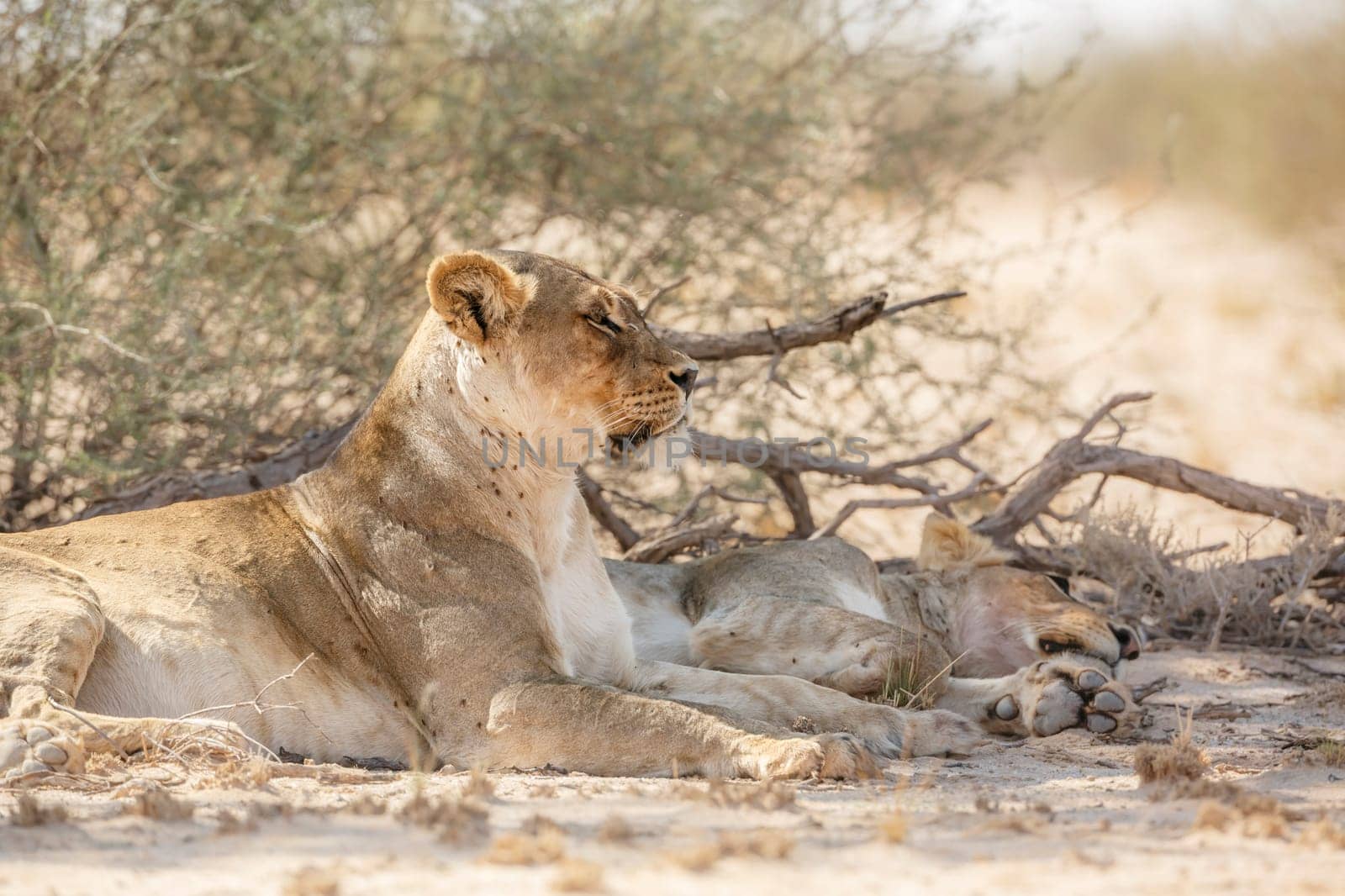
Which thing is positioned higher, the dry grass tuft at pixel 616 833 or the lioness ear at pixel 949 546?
the lioness ear at pixel 949 546

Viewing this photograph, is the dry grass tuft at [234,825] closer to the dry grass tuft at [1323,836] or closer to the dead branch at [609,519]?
the dry grass tuft at [1323,836]

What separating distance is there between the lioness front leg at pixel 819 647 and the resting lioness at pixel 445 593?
14.6 inches

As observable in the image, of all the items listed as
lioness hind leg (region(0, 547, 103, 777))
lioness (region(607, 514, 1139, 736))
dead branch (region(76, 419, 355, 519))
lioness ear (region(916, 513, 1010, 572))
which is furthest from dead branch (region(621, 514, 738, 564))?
lioness hind leg (region(0, 547, 103, 777))

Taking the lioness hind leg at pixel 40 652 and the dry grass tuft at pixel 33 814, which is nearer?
the dry grass tuft at pixel 33 814

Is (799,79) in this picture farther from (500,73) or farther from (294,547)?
(294,547)

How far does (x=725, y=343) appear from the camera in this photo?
638 cm

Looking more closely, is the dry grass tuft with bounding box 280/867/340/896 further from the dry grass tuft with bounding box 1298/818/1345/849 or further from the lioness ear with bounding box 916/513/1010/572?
the lioness ear with bounding box 916/513/1010/572

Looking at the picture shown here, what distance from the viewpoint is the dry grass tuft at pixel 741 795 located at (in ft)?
10.8

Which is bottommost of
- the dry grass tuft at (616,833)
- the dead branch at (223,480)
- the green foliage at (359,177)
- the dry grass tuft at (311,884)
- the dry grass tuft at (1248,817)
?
the dry grass tuft at (1248,817)

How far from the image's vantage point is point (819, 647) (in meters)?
5.00

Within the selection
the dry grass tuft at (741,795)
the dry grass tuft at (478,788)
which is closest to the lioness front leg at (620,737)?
the dry grass tuft at (741,795)

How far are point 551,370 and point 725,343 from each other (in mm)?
2193

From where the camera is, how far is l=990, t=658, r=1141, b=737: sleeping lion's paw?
4.64 m

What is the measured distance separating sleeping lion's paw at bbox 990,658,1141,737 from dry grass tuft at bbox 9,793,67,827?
2981mm
